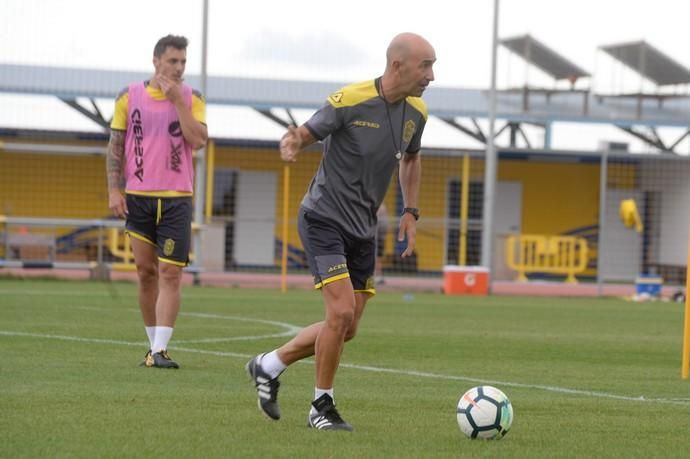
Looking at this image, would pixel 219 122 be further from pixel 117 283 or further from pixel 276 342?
pixel 276 342

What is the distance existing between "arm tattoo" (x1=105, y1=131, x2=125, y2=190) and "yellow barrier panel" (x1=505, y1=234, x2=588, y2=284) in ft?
66.7

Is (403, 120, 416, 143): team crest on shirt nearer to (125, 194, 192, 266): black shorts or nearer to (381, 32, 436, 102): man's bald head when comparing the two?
(381, 32, 436, 102): man's bald head

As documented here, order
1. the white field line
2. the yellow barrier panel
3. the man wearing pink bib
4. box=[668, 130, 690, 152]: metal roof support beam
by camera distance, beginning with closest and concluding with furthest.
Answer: the white field line < the man wearing pink bib < the yellow barrier panel < box=[668, 130, 690, 152]: metal roof support beam

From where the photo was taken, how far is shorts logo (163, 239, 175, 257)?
32.5ft

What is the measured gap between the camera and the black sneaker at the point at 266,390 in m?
7.06

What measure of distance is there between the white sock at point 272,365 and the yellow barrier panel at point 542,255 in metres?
22.7

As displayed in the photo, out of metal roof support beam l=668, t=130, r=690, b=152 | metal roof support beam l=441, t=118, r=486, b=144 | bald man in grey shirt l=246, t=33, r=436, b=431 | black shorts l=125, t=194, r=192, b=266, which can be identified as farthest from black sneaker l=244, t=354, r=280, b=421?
metal roof support beam l=668, t=130, r=690, b=152

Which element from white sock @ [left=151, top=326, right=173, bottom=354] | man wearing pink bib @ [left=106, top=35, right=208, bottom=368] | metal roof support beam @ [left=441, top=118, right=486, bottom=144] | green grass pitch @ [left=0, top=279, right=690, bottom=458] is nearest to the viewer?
green grass pitch @ [left=0, top=279, right=690, bottom=458]

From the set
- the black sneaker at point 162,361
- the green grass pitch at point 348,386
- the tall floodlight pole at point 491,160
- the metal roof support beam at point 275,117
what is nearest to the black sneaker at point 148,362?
the black sneaker at point 162,361

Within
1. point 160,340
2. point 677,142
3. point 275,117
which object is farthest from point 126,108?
point 677,142

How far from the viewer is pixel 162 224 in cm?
997

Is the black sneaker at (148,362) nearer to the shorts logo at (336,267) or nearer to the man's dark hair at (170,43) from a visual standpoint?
the man's dark hair at (170,43)

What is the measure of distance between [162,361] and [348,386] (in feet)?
4.83

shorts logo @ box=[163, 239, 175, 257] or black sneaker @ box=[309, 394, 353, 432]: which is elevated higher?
shorts logo @ box=[163, 239, 175, 257]
